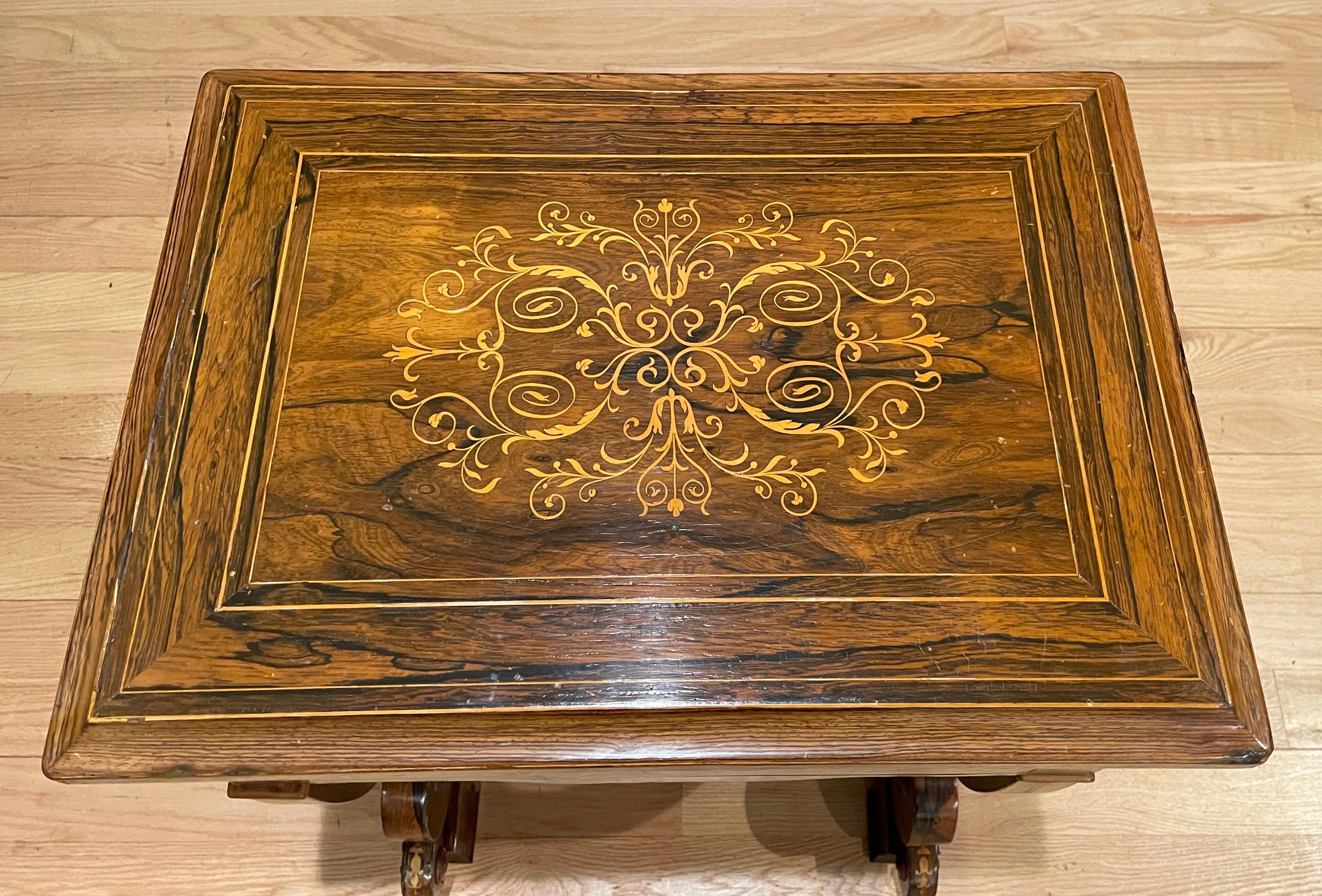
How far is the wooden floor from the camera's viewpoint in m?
1.13

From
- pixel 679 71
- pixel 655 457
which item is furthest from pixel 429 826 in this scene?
pixel 679 71

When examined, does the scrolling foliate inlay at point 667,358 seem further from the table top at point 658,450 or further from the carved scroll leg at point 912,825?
the carved scroll leg at point 912,825

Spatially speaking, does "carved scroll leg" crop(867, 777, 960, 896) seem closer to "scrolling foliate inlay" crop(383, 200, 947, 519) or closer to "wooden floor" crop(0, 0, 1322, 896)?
"wooden floor" crop(0, 0, 1322, 896)

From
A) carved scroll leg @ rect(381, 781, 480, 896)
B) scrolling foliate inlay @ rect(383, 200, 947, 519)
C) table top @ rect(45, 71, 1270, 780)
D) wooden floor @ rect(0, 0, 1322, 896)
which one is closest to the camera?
table top @ rect(45, 71, 1270, 780)

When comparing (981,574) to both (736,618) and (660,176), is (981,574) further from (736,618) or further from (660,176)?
(660,176)

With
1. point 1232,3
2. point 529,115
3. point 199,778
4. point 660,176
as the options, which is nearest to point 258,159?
point 529,115

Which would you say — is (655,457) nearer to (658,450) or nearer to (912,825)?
(658,450)

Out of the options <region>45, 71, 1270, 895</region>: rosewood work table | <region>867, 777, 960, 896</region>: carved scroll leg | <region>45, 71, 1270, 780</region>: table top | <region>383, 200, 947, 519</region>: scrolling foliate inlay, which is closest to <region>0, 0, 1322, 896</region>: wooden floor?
<region>867, 777, 960, 896</region>: carved scroll leg

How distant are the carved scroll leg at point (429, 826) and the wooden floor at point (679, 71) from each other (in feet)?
0.18

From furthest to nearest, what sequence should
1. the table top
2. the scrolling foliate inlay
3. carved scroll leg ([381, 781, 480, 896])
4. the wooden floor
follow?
the wooden floor < carved scroll leg ([381, 781, 480, 896]) < the scrolling foliate inlay < the table top

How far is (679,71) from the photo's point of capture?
1679 millimetres

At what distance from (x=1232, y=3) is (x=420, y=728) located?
193cm

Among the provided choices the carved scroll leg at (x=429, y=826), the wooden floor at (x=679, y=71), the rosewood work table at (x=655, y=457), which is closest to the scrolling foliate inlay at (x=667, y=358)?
the rosewood work table at (x=655, y=457)

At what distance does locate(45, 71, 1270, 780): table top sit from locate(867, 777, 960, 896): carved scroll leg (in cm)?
26
